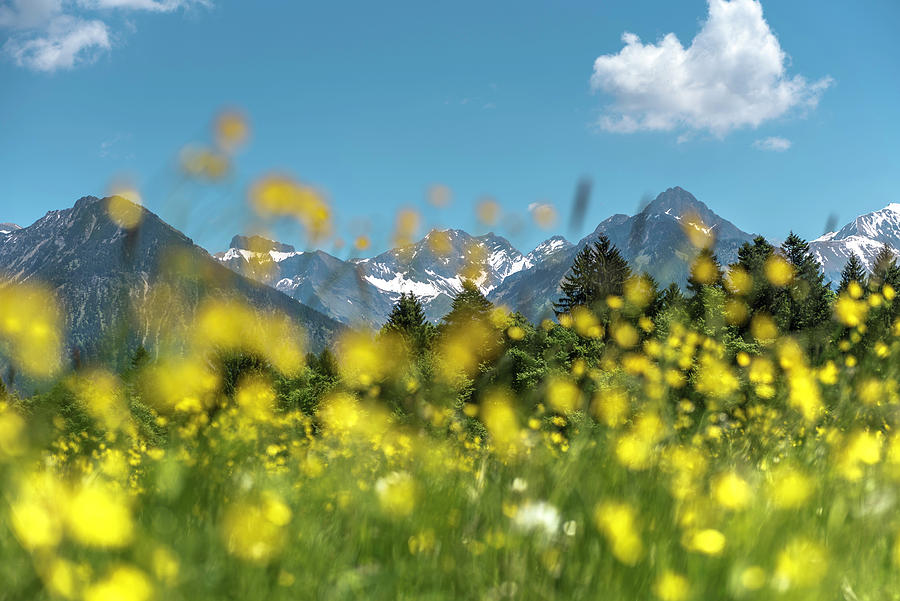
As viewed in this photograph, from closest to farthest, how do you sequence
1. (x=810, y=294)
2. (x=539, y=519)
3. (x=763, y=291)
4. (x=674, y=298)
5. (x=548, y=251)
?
(x=539, y=519) < (x=548, y=251) < (x=674, y=298) < (x=810, y=294) < (x=763, y=291)

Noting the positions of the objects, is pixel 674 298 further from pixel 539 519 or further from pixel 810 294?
pixel 810 294

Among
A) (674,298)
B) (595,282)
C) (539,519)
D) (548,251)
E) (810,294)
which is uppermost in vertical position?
(810,294)

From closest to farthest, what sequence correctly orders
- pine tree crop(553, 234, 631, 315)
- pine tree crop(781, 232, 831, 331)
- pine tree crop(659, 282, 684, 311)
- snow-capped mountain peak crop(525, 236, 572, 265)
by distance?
1. snow-capped mountain peak crop(525, 236, 572, 265)
2. pine tree crop(553, 234, 631, 315)
3. pine tree crop(659, 282, 684, 311)
4. pine tree crop(781, 232, 831, 331)

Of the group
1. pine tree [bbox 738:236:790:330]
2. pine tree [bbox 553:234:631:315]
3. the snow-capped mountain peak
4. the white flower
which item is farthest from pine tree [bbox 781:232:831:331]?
the white flower

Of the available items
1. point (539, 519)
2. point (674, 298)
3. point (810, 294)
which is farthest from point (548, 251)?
point (810, 294)

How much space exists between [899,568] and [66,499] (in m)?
2.54

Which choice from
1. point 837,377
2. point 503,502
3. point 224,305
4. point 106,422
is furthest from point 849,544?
point 106,422

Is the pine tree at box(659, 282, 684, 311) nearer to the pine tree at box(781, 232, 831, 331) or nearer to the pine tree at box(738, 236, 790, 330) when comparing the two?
the pine tree at box(738, 236, 790, 330)

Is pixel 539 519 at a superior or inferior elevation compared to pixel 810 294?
inferior

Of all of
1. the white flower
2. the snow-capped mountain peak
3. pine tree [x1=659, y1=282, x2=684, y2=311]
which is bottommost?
the white flower

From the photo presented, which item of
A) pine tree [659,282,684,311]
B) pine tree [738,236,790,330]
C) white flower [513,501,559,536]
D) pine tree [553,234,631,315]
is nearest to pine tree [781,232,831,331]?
pine tree [738,236,790,330]

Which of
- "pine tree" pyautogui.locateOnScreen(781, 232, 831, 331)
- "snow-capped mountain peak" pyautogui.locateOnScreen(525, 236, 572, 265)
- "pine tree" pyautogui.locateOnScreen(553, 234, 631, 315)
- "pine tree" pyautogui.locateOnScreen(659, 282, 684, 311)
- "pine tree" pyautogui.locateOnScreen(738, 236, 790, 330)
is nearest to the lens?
"snow-capped mountain peak" pyautogui.locateOnScreen(525, 236, 572, 265)

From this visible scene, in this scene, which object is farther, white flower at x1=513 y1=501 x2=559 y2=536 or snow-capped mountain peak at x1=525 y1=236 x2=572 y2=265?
snow-capped mountain peak at x1=525 y1=236 x2=572 y2=265

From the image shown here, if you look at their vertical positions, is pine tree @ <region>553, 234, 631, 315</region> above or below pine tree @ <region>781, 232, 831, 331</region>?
below
